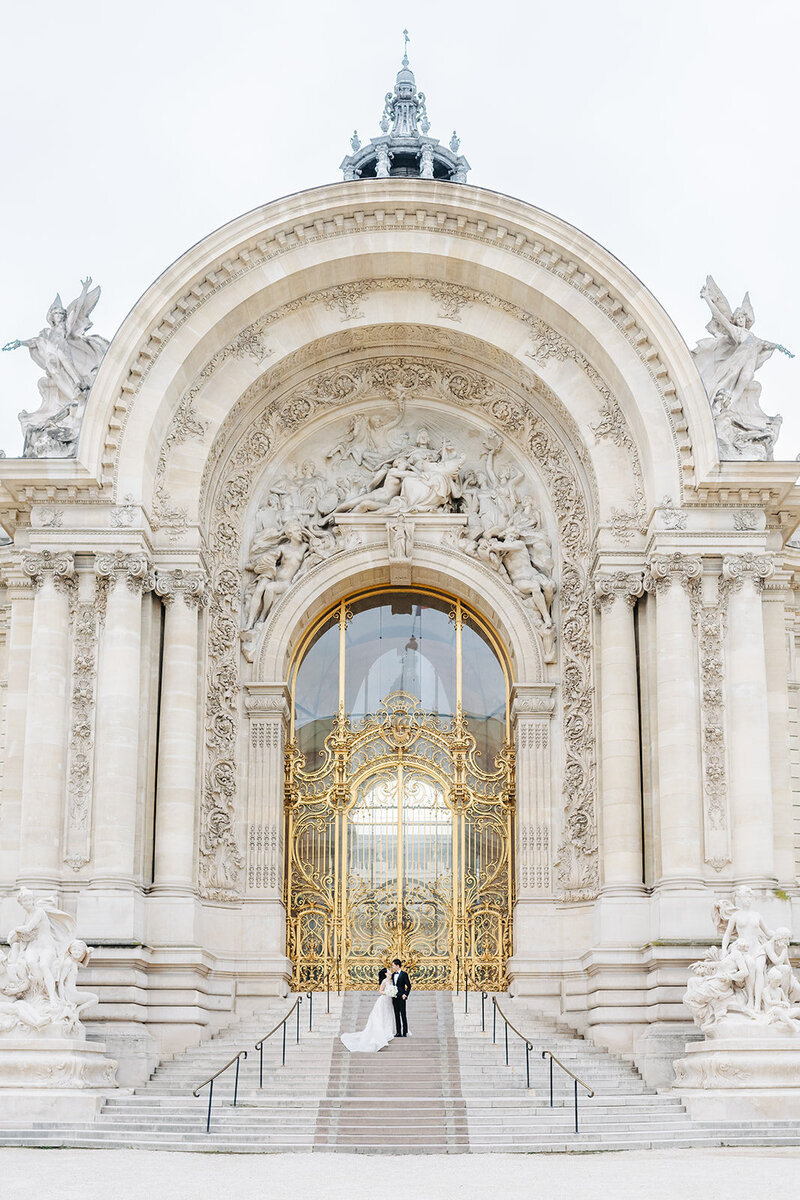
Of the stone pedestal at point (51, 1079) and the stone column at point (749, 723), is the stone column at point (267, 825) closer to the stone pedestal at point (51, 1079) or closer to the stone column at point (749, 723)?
the stone pedestal at point (51, 1079)

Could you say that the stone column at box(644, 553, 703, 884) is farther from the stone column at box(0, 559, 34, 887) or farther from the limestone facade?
the stone column at box(0, 559, 34, 887)

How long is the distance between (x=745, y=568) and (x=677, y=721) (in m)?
2.49

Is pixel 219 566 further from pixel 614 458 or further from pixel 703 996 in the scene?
pixel 703 996

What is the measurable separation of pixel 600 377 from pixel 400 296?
137 inches

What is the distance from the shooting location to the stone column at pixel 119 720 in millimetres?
22125

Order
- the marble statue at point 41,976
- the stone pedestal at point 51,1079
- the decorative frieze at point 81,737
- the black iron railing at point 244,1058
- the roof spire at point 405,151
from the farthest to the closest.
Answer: the roof spire at point 405,151, the decorative frieze at point 81,737, the marble statue at point 41,976, the stone pedestal at point 51,1079, the black iron railing at point 244,1058

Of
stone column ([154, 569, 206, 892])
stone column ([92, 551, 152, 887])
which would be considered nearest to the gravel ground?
stone column ([92, 551, 152, 887])

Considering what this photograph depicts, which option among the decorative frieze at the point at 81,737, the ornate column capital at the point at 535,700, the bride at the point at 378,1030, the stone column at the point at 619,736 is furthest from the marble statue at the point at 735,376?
the decorative frieze at the point at 81,737

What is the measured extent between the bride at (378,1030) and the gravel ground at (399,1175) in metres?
4.33

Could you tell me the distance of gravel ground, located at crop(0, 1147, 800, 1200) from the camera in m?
13.0

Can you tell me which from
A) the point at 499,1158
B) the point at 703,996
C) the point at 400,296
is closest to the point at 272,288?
the point at 400,296

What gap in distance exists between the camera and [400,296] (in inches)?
1009

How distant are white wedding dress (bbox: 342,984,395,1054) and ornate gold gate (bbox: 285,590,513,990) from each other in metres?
3.65

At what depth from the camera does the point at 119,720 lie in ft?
74.1
